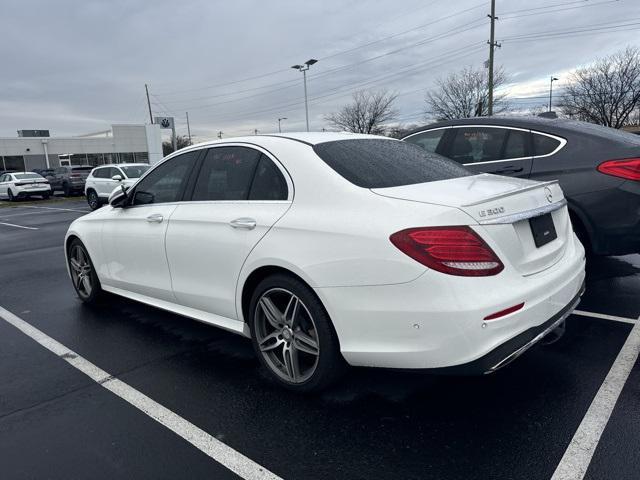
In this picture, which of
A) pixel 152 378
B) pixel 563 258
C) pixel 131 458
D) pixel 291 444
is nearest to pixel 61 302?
pixel 152 378

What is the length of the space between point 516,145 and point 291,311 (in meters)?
3.37

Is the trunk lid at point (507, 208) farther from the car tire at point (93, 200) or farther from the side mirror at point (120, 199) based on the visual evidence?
the car tire at point (93, 200)

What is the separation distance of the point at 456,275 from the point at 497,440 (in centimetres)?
91

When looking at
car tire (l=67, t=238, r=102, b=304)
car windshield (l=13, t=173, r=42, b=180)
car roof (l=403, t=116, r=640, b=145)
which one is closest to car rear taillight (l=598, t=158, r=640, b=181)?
car roof (l=403, t=116, r=640, b=145)

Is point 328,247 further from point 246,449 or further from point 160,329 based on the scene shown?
point 160,329

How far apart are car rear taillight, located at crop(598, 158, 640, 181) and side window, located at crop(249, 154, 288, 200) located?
10.1ft

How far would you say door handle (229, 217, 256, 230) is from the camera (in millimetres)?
3137

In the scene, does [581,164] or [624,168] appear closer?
[624,168]

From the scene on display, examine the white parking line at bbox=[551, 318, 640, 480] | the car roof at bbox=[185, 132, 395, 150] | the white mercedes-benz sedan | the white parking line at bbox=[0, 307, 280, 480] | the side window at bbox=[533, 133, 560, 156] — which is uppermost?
the car roof at bbox=[185, 132, 395, 150]

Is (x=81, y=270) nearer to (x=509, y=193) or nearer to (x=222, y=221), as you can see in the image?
(x=222, y=221)

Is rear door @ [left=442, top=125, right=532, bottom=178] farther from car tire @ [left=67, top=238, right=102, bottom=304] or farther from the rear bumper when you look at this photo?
car tire @ [left=67, top=238, right=102, bottom=304]

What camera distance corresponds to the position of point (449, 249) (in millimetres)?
2436

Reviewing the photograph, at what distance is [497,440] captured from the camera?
2541 mm

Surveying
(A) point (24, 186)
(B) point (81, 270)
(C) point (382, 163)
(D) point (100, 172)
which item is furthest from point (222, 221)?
(A) point (24, 186)
